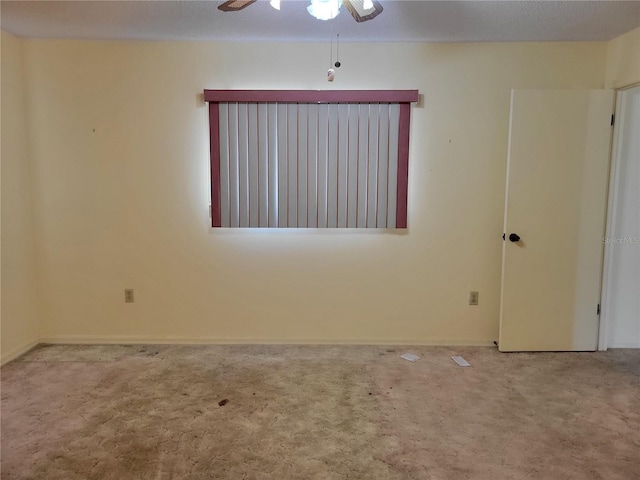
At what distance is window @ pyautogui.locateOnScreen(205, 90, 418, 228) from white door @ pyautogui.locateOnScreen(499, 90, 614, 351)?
2.83 ft

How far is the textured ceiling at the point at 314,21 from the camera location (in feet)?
8.08

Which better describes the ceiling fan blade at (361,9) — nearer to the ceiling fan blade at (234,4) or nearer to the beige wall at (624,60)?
the ceiling fan blade at (234,4)

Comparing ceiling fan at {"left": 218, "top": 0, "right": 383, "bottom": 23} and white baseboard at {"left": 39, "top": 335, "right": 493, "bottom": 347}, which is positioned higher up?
ceiling fan at {"left": 218, "top": 0, "right": 383, "bottom": 23}

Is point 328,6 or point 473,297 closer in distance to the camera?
point 328,6

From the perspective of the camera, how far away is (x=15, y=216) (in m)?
3.06

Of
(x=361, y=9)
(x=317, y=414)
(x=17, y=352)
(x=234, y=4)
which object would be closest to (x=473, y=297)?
(x=317, y=414)

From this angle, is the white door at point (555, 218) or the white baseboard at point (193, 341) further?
the white baseboard at point (193, 341)

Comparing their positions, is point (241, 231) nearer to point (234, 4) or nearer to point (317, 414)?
point (317, 414)

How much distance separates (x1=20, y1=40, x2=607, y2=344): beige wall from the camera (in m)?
3.10

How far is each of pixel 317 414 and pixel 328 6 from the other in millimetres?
2128

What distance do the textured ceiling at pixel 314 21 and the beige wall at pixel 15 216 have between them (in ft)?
1.12

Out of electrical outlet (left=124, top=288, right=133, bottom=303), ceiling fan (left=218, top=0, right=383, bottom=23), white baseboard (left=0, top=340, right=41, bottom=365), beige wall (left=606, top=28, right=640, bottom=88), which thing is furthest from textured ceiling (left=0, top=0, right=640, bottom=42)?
white baseboard (left=0, top=340, right=41, bottom=365)

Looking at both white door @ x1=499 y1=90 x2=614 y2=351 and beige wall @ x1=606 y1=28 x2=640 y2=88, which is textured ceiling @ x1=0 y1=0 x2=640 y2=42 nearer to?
beige wall @ x1=606 y1=28 x2=640 y2=88

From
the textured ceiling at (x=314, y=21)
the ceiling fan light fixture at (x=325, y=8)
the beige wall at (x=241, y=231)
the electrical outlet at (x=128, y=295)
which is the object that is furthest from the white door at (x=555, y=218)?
the electrical outlet at (x=128, y=295)
